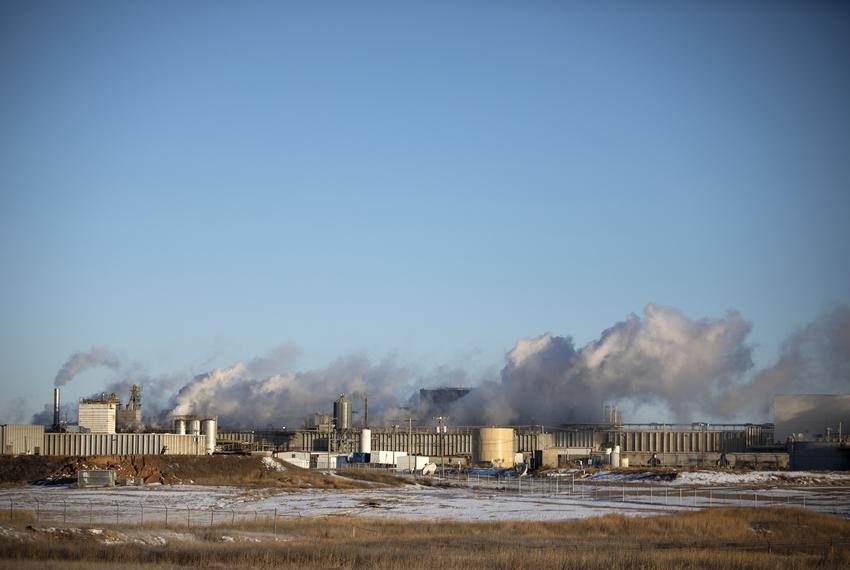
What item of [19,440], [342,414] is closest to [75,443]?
[19,440]

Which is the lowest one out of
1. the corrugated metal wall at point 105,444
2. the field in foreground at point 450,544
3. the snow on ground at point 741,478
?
the snow on ground at point 741,478

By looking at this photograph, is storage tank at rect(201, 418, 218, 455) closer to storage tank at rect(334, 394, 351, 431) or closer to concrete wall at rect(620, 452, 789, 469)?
storage tank at rect(334, 394, 351, 431)

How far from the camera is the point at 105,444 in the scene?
108 m

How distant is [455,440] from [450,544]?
115767 millimetres

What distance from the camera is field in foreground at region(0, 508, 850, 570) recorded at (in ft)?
139

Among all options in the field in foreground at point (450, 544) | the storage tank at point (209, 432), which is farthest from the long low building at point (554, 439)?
the field in foreground at point (450, 544)

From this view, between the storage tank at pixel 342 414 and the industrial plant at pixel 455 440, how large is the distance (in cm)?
14

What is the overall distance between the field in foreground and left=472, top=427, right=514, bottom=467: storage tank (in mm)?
82671

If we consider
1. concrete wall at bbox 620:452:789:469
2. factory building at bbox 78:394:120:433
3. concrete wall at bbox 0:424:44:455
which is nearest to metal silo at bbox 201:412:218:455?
factory building at bbox 78:394:120:433

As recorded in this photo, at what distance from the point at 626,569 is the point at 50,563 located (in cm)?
2077

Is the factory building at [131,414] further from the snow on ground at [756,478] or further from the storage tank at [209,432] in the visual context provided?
the snow on ground at [756,478]

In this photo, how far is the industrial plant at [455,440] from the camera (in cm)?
11050

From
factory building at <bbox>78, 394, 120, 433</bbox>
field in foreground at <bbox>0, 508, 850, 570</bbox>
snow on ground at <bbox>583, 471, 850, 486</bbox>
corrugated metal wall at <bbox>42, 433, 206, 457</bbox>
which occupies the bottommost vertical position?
snow on ground at <bbox>583, 471, 850, 486</bbox>

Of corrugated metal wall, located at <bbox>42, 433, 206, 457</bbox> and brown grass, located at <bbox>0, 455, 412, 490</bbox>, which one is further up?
corrugated metal wall, located at <bbox>42, 433, 206, 457</bbox>
